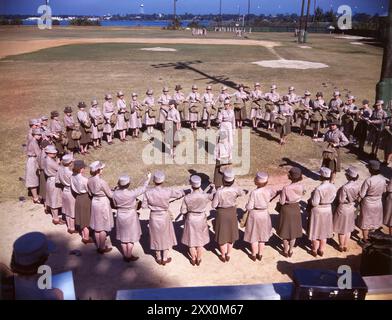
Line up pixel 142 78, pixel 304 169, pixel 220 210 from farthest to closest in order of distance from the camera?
1. pixel 142 78
2. pixel 304 169
3. pixel 220 210

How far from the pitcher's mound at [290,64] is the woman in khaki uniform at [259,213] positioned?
26.9 m

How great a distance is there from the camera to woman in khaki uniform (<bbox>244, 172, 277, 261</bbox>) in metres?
7.30

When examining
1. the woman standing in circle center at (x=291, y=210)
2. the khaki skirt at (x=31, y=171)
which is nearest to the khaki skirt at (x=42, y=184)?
the khaki skirt at (x=31, y=171)

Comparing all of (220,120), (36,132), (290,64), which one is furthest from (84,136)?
(290,64)

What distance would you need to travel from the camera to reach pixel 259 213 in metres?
7.41

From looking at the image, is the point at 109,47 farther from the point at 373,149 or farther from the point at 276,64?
the point at 373,149

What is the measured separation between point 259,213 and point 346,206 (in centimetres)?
189

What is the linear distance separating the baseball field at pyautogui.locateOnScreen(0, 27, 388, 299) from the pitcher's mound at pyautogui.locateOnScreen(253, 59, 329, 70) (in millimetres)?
265

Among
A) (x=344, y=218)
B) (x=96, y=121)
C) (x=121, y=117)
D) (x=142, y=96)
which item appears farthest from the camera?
(x=142, y=96)

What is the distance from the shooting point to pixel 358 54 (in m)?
42.1

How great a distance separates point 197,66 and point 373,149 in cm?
2205

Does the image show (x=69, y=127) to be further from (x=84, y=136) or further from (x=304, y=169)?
(x=304, y=169)

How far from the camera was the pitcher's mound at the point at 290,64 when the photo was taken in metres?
32.5

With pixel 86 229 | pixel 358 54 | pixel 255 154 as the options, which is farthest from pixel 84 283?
pixel 358 54
